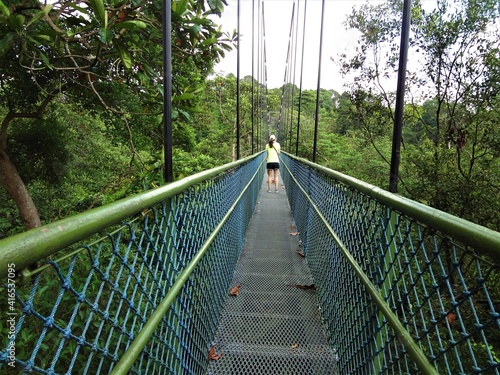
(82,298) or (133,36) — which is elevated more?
(133,36)

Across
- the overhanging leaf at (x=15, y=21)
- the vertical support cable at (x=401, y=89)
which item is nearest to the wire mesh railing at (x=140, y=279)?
the vertical support cable at (x=401, y=89)

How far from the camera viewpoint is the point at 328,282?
5.88 feet

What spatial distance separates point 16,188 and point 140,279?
139 inches

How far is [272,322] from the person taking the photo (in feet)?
5.85

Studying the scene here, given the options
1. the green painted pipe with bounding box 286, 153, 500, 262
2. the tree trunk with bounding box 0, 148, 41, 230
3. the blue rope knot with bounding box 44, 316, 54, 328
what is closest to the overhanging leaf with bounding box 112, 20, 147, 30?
the green painted pipe with bounding box 286, 153, 500, 262

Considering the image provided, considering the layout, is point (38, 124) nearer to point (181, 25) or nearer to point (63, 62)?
point (63, 62)

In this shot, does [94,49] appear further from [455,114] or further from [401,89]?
[455,114]

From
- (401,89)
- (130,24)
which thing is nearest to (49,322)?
(401,89)

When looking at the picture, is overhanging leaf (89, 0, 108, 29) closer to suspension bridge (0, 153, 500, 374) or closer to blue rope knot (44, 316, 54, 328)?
suspension bridge (0, 153, 500, 374)

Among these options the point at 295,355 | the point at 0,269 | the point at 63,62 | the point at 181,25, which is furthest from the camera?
the point at 63,62

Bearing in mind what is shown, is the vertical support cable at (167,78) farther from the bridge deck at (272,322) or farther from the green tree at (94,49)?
the bridge deck at (272,322)

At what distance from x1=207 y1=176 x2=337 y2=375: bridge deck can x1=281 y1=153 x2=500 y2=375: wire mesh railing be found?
111mm

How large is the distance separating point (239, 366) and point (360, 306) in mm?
607

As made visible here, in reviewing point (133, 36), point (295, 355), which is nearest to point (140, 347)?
point (295, 355)
